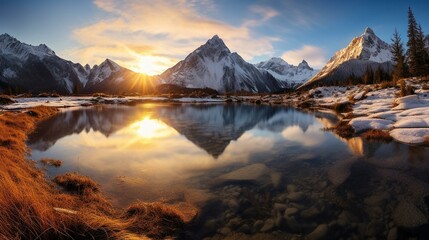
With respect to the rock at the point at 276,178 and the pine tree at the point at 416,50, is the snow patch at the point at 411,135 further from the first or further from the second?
the pine tree at the point at 416,50

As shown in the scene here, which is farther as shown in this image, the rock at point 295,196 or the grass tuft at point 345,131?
the grass tuft at point 345,131

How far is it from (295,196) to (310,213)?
1510 millimetres

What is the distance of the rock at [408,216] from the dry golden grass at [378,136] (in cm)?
1303

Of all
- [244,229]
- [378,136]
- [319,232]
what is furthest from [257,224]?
[378,136]

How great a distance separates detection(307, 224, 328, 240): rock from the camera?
8672mm

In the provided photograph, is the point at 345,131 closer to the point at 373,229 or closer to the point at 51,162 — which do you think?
the point at 373,229

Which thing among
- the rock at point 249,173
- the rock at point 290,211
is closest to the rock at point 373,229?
the rock at point 290,211

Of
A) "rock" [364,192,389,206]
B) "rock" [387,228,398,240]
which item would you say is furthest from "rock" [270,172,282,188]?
"rock" [387,228,398,240]

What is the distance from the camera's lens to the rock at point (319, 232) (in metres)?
8.67

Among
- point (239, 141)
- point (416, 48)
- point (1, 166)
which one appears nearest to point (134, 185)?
point (1, 166)

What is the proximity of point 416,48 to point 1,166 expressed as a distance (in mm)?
99172

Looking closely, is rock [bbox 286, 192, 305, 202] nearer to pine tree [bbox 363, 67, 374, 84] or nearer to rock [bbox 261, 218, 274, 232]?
rock [bbox 261, 218, 274, 232]

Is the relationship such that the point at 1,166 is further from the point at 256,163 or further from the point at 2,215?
the point at 256,163

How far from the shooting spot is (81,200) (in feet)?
35.0
